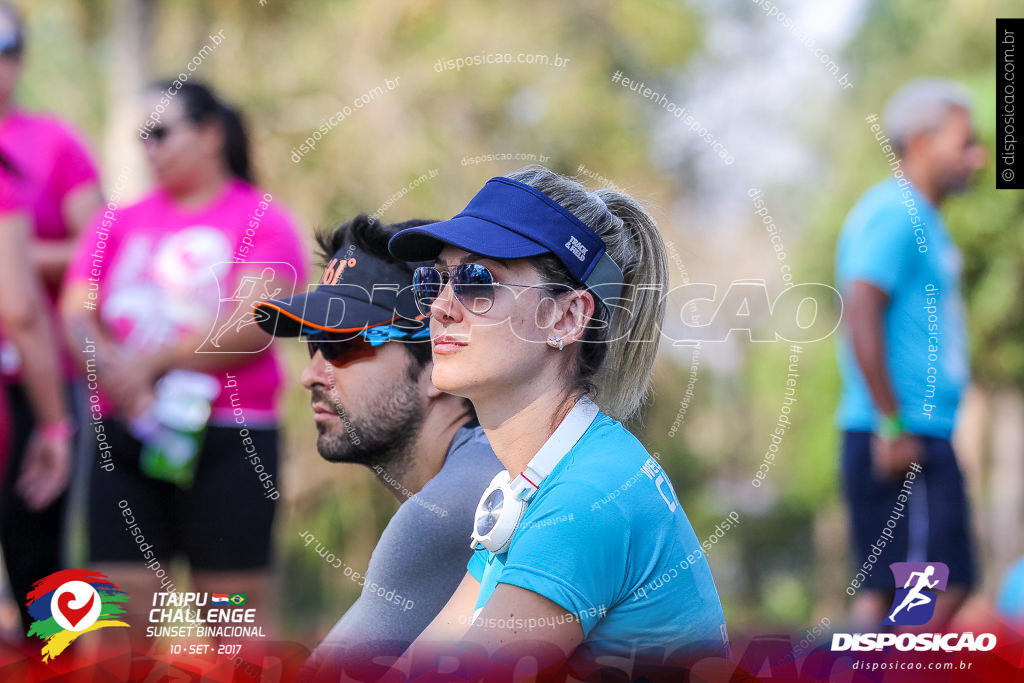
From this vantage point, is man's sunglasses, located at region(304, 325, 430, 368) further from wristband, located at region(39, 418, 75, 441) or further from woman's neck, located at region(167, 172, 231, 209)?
wristband, located at region(39, 418, 75, 441)

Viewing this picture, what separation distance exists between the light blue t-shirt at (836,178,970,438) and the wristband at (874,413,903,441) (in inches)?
1.1

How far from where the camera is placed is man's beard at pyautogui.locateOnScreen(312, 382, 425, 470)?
2.01 meters

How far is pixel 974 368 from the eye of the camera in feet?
21.5

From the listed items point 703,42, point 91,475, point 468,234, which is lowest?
point 91,475

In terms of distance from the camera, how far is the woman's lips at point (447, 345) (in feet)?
5.41

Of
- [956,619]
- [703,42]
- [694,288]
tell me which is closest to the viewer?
[694,288]

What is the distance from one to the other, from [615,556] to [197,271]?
1832 mm

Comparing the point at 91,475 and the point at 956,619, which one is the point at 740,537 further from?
the point at 91,475

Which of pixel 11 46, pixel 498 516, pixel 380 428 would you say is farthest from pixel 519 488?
pixel 11 46

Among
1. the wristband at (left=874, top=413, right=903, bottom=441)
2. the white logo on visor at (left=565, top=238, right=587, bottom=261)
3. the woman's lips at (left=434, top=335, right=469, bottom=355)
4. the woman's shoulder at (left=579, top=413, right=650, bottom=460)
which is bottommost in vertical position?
the wristband at (left=874, top=413, right=903, bottom=441)

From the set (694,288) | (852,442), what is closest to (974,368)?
(852,442)

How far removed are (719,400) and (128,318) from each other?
439 cm

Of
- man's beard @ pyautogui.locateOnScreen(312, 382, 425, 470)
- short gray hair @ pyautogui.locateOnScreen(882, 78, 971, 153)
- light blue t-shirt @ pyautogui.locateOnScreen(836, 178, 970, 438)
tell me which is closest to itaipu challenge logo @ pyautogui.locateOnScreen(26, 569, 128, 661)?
man's beard @ pyautogui.locateOnScreen(312, 382, 425, 470)

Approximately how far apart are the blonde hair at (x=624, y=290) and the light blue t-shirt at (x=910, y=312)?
1339 millimetres
